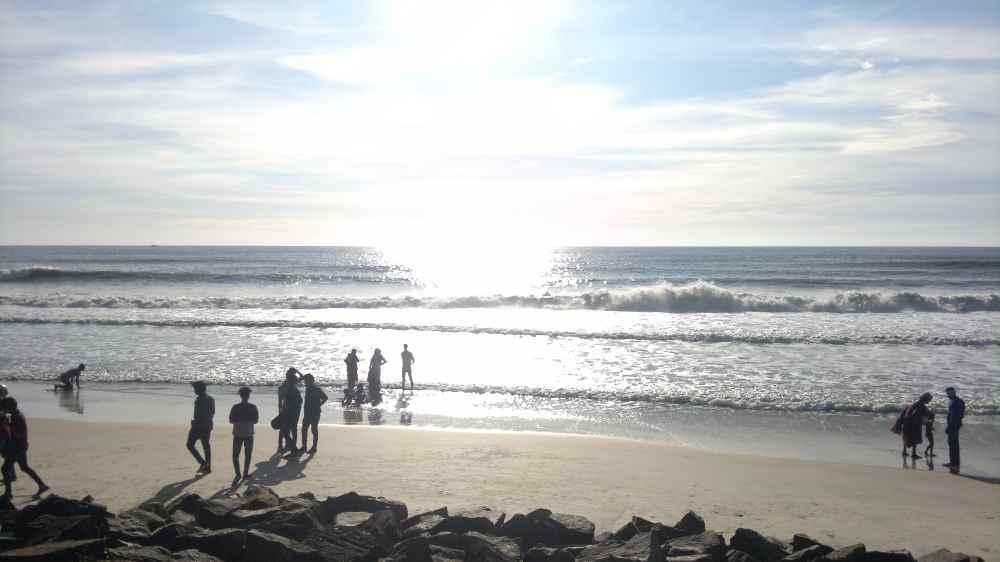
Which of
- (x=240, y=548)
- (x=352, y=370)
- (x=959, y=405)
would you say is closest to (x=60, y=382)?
(x=352, y=370)

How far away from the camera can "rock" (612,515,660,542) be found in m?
7.48

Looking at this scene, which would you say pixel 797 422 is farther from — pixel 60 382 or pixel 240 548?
pixel 60 382

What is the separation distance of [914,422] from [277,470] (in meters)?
9.93

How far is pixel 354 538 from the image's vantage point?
279 inches

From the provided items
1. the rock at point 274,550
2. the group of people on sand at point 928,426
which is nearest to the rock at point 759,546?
the rock at point 274,550

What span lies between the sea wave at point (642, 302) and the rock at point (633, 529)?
99.3ft

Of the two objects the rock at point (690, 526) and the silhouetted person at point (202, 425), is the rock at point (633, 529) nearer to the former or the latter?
the rock at point (690, 526)

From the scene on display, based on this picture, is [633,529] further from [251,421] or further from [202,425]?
[202,425]

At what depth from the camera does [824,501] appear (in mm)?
9672

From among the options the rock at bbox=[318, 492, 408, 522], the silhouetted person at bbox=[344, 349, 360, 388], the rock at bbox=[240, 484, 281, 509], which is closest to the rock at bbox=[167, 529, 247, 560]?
the rock at bbox=[240, 484, 281, 509]

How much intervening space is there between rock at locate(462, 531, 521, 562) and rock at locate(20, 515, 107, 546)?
135 inches

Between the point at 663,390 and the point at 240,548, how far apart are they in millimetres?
12379

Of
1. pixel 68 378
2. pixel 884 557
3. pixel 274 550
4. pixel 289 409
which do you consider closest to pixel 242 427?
pixel 289 409

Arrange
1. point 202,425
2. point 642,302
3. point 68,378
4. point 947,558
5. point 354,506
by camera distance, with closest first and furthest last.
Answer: point 947,558, point 354,506, point 202,425, point 68,378, point 642,302
